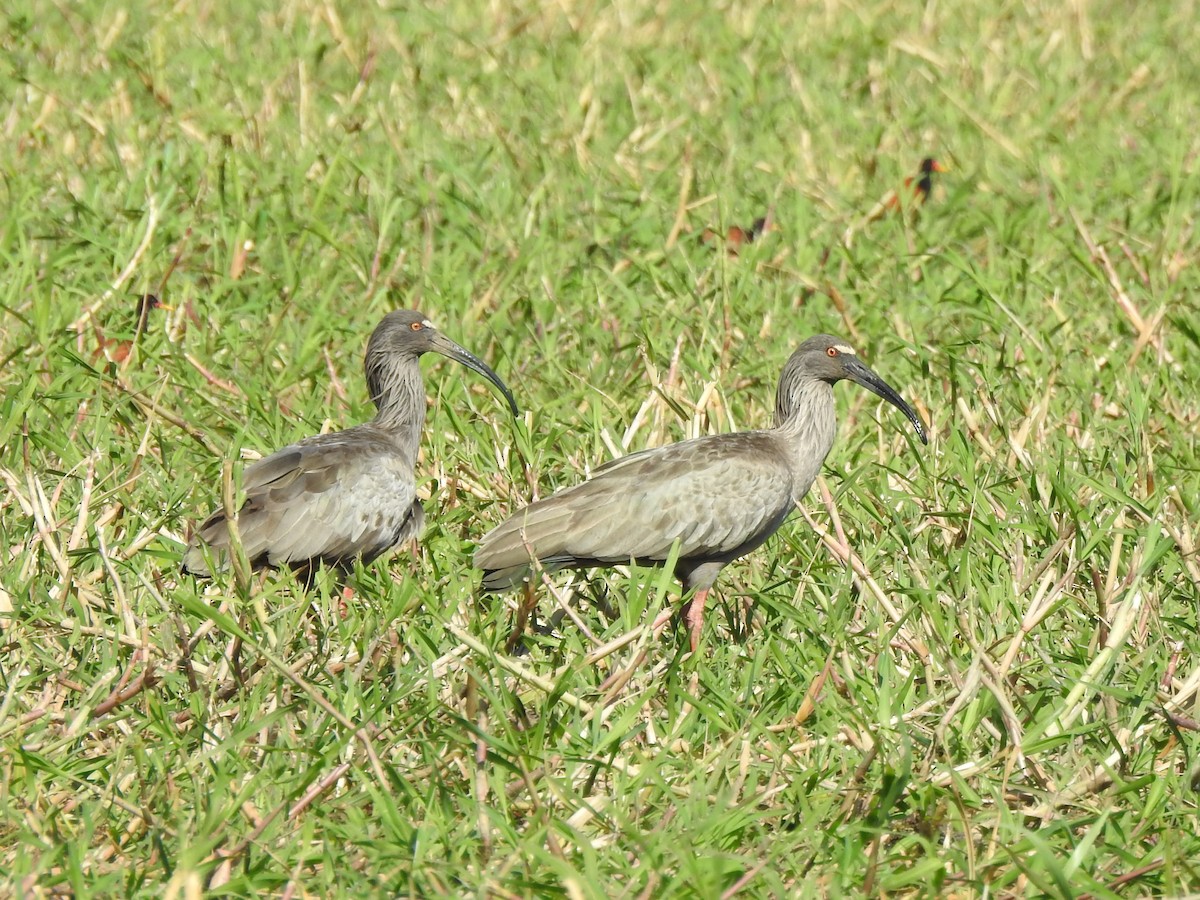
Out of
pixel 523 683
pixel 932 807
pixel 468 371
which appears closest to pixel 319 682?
pixel 523 683

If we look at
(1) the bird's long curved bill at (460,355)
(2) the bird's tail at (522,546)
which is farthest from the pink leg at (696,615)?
(1) the bird's long curved bill at (460,355)

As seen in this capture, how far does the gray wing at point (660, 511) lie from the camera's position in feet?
18.8

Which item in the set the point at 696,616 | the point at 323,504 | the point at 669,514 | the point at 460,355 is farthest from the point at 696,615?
the point at 460,355

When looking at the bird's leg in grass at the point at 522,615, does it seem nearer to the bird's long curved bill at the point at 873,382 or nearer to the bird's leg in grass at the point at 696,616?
the bird's leg in grass at the point at 696,616

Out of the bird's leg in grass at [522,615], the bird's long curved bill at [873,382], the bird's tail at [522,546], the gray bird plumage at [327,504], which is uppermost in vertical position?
the bird's leg in grass at [522,615]

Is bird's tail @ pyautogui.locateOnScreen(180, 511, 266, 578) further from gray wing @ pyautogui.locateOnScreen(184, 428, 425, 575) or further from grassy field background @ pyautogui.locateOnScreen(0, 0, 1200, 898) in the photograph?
grassy field background @ pyautogui.locateOnScreen(0, 0, 1200, 898)

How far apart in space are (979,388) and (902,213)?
2925 mm

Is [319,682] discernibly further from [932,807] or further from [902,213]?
[902,213]

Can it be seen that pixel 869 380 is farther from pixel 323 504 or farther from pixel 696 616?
pixel 323 504

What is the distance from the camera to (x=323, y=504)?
6.07 m

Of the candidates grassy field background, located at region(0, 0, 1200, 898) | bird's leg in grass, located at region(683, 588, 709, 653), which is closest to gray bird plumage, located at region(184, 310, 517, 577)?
grassy field background, located at region(0, 0, 1200, 898)

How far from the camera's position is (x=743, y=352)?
7770mm

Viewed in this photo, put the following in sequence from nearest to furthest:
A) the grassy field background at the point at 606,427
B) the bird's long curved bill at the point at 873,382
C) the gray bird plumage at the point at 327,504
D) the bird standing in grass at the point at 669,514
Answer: the grassy field background at the point at 606,427 < the bird standing in grass at the point at 669,514 < the gray bird plumage at the point at 327,504 < the bird's long curved bill at the point at 873,382

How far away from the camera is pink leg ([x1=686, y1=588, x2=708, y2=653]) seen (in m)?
5.33
